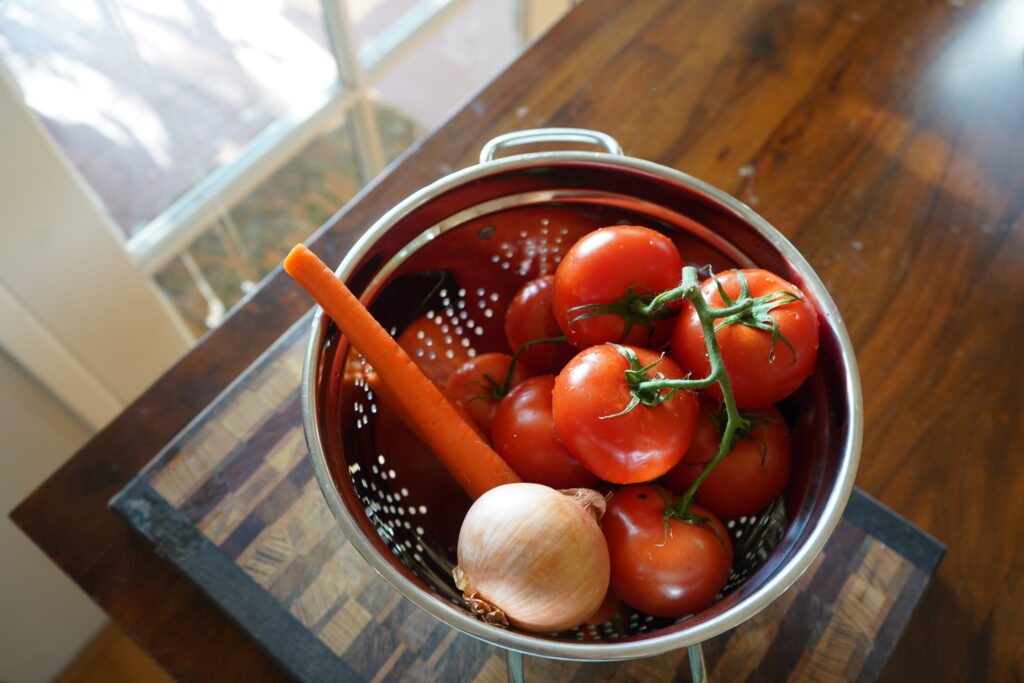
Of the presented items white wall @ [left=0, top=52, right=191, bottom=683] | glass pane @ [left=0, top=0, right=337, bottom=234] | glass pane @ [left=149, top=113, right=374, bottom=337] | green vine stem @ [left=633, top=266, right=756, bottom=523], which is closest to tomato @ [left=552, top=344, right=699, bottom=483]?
green vine stem @ [left=633, top=266, right=756, bottom=523]

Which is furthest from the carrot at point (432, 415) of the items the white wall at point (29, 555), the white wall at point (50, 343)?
the white wall at point (29, 555)

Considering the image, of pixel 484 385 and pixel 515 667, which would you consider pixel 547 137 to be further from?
pixel 515 667

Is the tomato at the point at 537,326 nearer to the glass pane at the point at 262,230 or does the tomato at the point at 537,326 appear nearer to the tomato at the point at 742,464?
the tomato at the point at 742,464

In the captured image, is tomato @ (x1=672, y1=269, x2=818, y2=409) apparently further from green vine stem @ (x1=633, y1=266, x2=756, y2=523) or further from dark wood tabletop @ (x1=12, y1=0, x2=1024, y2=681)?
dark wood tabletop @ (x1=12, y1=0, x2=1024, y2=681)

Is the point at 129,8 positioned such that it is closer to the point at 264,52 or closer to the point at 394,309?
the point at 264,52

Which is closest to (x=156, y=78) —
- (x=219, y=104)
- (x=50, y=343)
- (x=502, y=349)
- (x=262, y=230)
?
(x=219, y=104)
